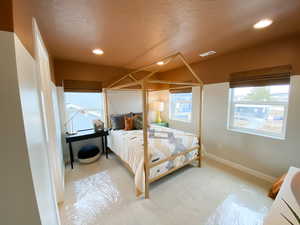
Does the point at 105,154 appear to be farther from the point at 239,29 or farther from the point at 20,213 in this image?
the point at 239,29

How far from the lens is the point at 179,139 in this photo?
2379 millimetres

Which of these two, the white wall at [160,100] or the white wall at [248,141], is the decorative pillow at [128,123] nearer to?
the white wall at [160,100]

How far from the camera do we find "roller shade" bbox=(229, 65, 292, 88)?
1911 millimetres

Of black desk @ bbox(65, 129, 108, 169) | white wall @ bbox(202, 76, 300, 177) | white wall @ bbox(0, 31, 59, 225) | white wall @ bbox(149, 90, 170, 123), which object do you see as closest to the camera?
white wall @ bbox(0, 31, 59, 225)

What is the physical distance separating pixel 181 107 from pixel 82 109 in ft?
9.04

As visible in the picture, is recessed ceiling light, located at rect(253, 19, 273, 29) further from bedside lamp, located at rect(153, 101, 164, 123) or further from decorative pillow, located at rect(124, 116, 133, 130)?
bedside lamp, located at rect(153, 101, 164, 123)

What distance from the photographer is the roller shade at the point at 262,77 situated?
6.27 ft

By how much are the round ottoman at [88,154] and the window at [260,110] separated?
3127 millimetres

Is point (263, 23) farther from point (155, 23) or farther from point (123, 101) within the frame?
point (123, 101)

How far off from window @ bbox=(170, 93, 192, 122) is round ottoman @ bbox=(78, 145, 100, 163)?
244cm

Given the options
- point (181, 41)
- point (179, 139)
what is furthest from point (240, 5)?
point (179, 139)

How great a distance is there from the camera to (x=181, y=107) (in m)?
3.81

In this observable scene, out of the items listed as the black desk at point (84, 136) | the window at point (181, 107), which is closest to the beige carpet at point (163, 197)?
the black desk at point (84, 136)

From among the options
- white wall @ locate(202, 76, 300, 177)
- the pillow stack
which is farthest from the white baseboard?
the pillow stack
